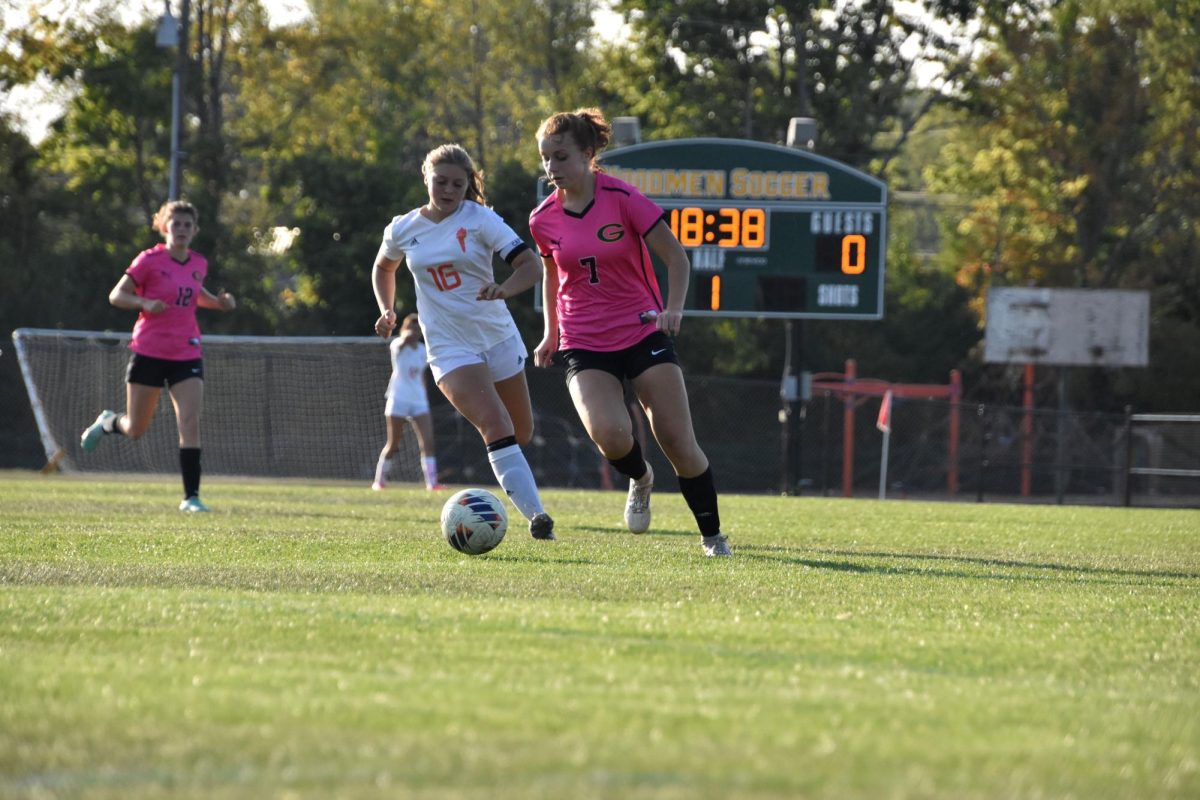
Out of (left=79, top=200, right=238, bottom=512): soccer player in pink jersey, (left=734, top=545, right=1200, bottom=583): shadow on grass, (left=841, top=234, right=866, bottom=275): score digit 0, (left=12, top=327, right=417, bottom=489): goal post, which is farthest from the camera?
(left=12, top=327, right=417, bottom=489): goal post

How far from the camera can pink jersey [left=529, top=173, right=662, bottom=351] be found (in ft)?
26.6

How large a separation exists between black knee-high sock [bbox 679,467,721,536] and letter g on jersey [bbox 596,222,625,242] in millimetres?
1147

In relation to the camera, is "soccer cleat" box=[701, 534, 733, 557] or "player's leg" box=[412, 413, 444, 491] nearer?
"soccer cleat" box=[701, 534, 733, 557]

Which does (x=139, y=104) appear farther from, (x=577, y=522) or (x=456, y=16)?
(x=577, y=522)

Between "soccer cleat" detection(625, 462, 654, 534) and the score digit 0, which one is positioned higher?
the score digit 0

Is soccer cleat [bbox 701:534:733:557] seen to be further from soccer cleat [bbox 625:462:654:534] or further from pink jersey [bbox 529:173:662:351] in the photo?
pink jersey [bbox 529:173:662:351]

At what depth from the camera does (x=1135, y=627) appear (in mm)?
5730

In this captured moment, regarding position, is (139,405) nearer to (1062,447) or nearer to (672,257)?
(672,257)

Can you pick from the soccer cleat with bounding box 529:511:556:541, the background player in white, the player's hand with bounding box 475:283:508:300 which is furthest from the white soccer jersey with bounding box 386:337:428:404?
the player's hand with bounding box 475:283:508:300

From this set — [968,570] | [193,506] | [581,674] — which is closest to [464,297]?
[968,570]

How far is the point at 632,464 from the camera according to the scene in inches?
351

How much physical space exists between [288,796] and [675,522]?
904 cm

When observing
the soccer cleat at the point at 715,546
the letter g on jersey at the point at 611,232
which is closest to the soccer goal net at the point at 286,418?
the soccer cleat at the point at 715,546

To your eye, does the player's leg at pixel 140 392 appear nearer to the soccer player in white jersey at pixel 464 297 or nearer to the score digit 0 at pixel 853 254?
the soccer player in white jersey at pixel 464 297
